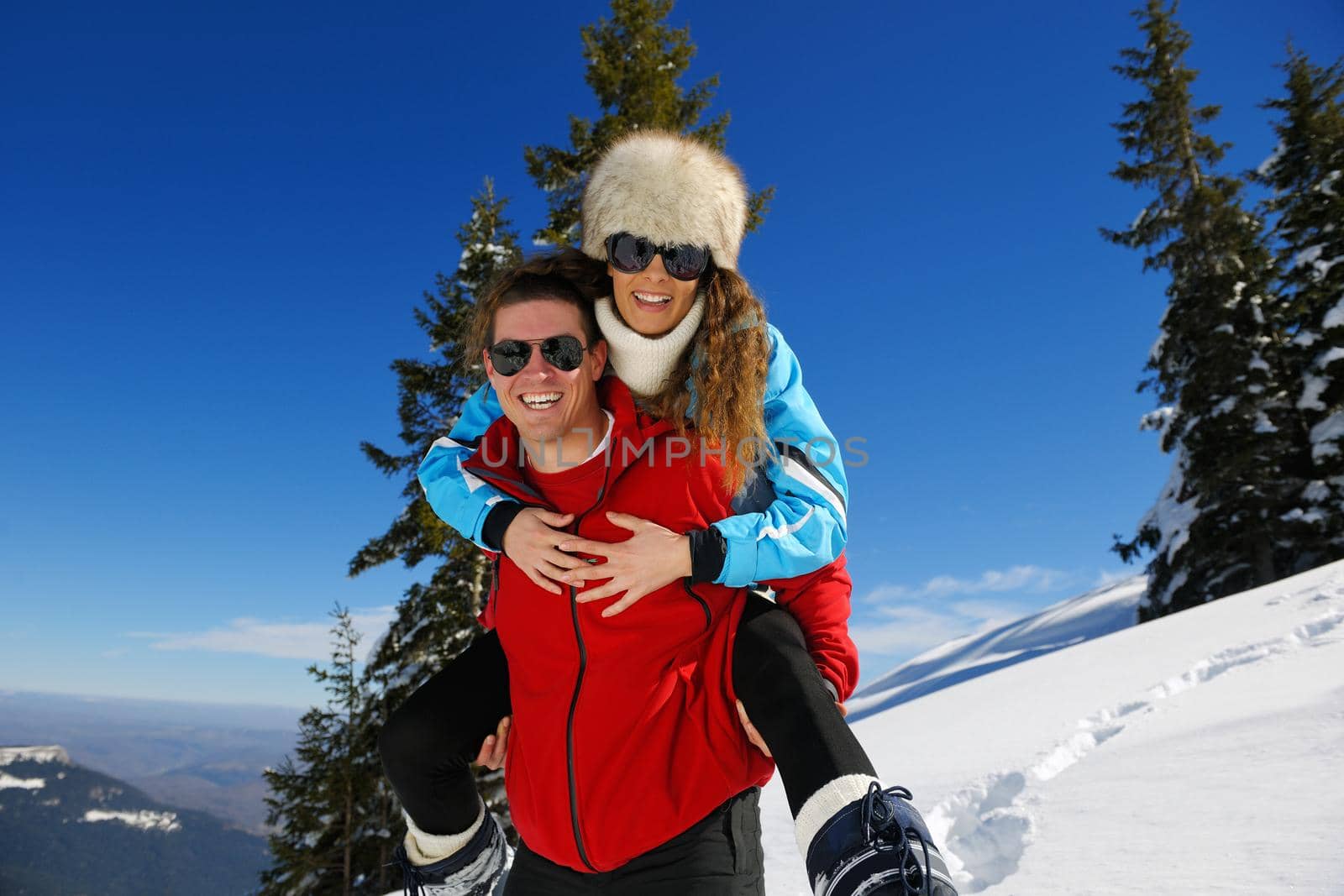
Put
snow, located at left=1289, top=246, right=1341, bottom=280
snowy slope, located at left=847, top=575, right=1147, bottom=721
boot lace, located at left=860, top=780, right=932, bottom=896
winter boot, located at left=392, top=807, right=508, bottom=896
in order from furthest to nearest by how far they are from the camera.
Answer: snowy slope, located at left=847, top=575, right=1147, bottom=721
snow, located at left=1289, top=246, right=1341, bottom=280
winter boot, located at left=392, top=807, right=508, bottom=896
boot lace, located at left=860, top=780, right=932, bottom=896

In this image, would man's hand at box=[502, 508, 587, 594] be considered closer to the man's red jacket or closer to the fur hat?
the man's red jacket

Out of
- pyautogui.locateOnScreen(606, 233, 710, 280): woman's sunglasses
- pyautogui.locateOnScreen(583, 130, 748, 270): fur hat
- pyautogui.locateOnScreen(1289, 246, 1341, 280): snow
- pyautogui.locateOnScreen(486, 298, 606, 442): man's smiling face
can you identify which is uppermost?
pyautogui.locateOnScreen(1289, 246, 1341, 280): snow

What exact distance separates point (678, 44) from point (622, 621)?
1472 centimetres

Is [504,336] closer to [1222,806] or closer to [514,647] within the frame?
[514,647]

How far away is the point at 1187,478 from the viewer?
1554 cm

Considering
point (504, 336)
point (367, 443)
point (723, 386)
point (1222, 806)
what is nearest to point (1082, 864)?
point (1222, 806)

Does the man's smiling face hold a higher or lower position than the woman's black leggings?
higher

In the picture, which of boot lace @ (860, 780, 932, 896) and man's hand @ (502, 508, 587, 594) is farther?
man's hand @ (502, 508, 587, 594)

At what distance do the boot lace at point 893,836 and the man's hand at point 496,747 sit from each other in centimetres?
116

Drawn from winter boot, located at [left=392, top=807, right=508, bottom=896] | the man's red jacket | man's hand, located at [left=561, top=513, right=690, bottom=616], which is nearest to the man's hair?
the man's red jacket

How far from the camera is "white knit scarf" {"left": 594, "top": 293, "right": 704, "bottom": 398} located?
2.31 m

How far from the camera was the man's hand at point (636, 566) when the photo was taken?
1855 millimetres

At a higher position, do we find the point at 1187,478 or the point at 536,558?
the point at 1187,478

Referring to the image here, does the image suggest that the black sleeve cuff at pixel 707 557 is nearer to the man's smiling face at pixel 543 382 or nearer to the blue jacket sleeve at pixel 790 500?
the blue jacket sleeve at pixel 790 500
